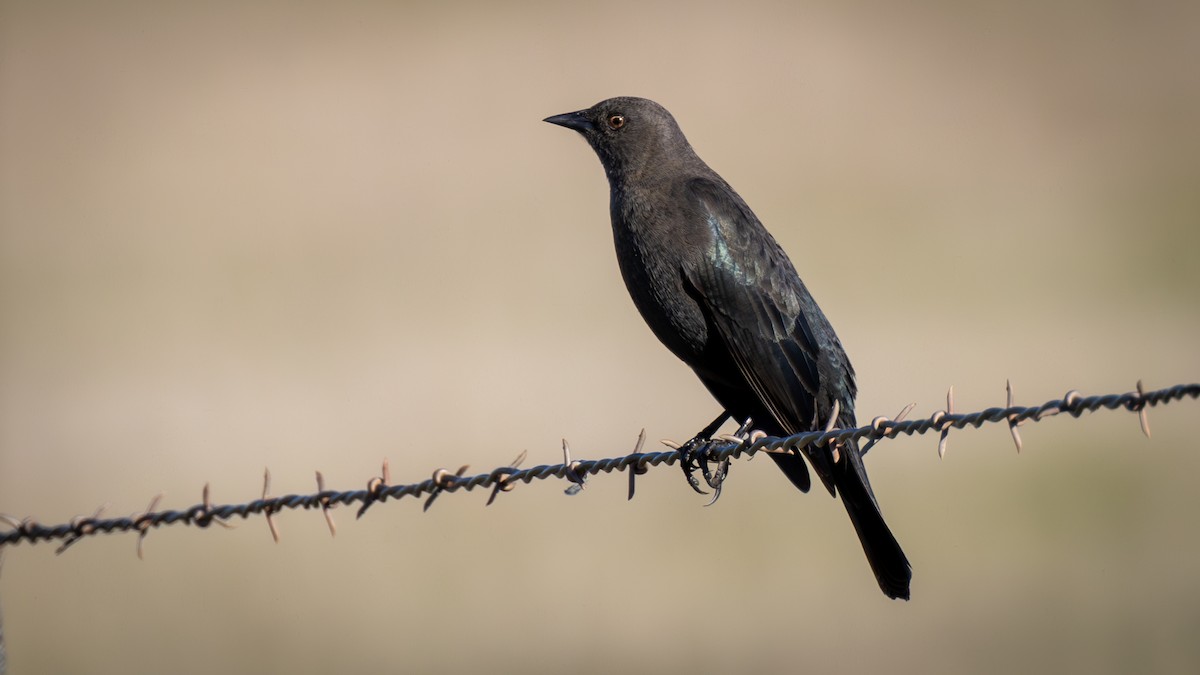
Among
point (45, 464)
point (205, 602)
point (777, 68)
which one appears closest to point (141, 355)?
point (45, 464)

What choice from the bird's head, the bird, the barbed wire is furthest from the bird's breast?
the barbed wire

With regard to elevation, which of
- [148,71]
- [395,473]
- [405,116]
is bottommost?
[395,473]

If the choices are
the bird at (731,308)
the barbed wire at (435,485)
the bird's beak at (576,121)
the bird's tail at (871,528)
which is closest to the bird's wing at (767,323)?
the bird at (731,308)

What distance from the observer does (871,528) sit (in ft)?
18.4

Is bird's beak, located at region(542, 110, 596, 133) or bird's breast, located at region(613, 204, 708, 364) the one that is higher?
bird's beak, located at region(542, 110, 596, 133)

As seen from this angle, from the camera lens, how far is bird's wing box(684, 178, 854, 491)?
6051 mm

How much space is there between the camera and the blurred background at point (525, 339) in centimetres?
1031

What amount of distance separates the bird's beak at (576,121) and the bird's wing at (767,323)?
1.11 meters

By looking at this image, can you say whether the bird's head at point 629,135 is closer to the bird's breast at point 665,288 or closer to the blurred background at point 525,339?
the bird's breast at point 665,288

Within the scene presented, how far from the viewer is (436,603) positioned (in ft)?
33.8

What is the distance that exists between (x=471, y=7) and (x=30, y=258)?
9.22 m

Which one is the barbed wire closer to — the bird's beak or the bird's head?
the bird's head

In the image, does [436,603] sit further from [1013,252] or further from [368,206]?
[1013,252]

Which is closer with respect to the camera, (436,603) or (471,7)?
(436,603)
